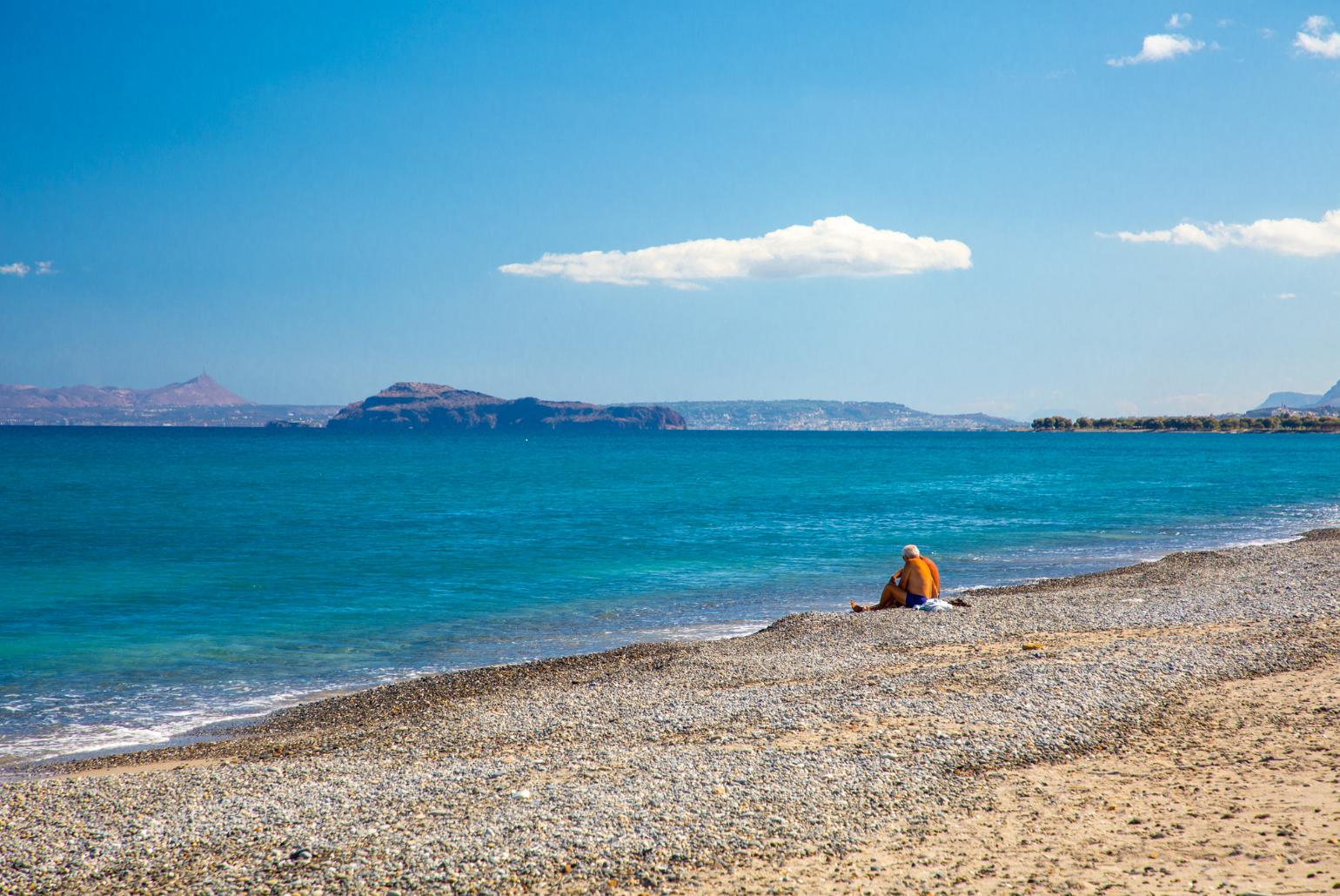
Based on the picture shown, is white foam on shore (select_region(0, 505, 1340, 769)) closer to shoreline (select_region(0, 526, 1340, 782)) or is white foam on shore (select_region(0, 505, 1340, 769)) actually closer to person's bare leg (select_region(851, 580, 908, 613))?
shoreline (select_region(0, 526, 1340, 782))

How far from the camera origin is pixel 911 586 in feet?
69.9

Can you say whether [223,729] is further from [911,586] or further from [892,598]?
[911,586]

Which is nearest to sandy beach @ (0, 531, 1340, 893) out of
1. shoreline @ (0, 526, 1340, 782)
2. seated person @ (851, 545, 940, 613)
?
shoreline @ (0, 526, 1340, 782)

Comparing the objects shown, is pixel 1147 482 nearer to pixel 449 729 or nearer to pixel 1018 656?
pixel 1018 656

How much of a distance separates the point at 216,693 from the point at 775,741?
10864 millimetres

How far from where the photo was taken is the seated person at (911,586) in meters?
21.2

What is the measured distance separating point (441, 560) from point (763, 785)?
25.3m

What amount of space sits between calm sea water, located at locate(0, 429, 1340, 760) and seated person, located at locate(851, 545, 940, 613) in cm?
304

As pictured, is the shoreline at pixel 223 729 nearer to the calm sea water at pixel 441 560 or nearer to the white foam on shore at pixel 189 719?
the white foam on shore at pixel 189 719

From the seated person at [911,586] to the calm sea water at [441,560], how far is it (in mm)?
3042

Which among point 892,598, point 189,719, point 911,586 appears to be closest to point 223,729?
point 189,719

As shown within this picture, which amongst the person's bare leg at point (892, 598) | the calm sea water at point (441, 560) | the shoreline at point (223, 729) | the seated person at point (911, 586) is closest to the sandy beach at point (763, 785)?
the shoreline at point (223, 729)

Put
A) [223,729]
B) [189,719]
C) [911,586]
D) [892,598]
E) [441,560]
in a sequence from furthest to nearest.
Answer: [441,560] < [892,598] < [911,586] < [189,719] < [223,729]

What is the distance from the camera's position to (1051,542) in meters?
37.2
